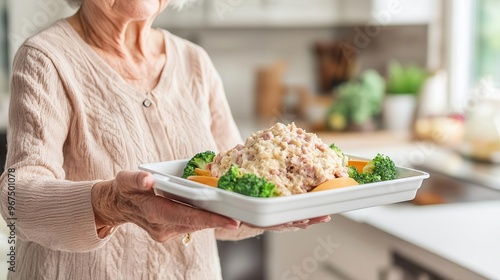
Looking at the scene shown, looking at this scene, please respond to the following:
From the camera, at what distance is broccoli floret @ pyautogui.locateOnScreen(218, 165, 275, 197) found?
0.91m

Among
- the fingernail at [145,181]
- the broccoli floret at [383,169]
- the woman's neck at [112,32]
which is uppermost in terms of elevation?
the woman's neck at [112,32]

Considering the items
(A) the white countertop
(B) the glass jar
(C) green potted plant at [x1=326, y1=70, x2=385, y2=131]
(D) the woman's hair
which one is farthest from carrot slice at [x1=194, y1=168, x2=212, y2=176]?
(C) green potted plant at [x1=326, y1=70, x2=385, y2=131]

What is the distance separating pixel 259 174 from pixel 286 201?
0.13 metres

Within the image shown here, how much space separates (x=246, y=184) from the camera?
3.03 feet

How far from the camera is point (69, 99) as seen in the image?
1.17 meters

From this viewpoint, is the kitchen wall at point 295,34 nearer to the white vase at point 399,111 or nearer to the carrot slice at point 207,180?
the white vase at point 399,111

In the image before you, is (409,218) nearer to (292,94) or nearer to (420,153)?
(420,153)

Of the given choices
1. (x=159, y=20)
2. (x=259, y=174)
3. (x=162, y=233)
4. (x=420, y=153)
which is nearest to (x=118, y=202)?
(x=162, y=233)

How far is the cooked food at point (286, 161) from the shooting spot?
101 centimetres

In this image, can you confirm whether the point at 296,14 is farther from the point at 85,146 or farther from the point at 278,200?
the point at 278,200

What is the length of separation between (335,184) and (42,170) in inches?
18.3

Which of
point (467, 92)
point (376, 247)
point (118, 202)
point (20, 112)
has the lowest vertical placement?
point (376, 247)

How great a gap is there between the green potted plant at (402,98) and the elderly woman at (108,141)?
2.52 m

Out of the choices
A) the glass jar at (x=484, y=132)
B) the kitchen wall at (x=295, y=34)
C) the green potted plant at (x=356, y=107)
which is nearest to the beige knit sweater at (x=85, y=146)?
the glass jar at (x=484, y=132)
